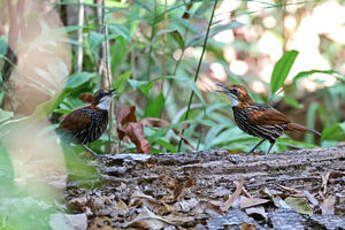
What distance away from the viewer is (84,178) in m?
3.23

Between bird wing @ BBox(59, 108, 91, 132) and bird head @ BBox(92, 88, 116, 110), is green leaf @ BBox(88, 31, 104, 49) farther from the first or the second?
bird wing @ BBox(59, 108, 91, 132)

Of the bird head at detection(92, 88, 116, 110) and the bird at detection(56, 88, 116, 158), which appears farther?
the bird head at detection(92, 88, 116, 110)

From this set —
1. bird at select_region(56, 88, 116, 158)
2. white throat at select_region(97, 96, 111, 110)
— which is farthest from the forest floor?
white throat at select_region(97, 96, 111, 110)

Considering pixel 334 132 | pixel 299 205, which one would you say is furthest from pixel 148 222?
pixel 334 132

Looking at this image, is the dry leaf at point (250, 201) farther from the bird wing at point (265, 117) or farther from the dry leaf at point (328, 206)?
the bird wing at point (265, 117)

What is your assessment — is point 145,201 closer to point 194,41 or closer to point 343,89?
point 194,41

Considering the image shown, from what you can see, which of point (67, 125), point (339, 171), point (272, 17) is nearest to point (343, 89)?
point (272, 17)

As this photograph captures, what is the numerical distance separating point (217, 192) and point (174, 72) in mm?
2137

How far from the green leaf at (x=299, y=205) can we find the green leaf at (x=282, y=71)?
6.80 ft

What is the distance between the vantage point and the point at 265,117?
4.80m

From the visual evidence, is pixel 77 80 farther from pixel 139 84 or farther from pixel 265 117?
pixel 265 117

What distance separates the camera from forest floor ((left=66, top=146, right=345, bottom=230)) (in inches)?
111

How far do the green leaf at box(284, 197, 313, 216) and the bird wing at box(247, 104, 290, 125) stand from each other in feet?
5.62

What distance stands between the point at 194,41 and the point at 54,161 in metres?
2.36
